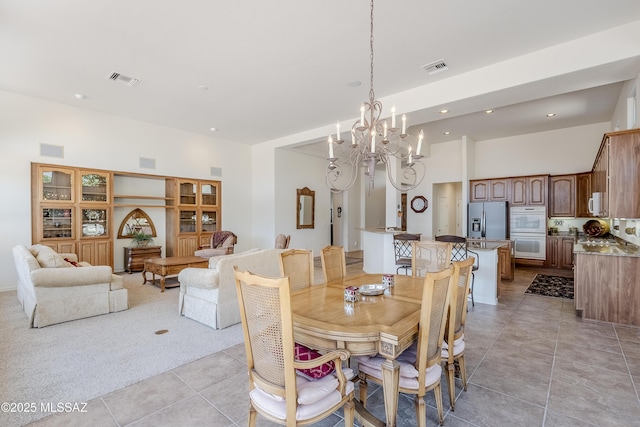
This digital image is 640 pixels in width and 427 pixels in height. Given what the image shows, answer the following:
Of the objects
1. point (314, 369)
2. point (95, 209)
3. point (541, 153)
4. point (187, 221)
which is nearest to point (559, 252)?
point (541, 153)

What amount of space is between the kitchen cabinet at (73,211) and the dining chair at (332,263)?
5.41 metres

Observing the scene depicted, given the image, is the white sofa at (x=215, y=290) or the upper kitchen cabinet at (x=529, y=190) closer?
the white sofa at (x=215, y=290)

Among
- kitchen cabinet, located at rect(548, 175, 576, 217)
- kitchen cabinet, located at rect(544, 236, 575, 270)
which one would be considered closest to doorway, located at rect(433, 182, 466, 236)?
kitchen cabinet, located at rect(544, 236, 575, 270)

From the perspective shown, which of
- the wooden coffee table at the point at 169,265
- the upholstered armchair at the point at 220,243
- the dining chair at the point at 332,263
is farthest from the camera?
the upholstered armchair at the point at 220,243

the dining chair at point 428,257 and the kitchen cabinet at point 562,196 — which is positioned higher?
the kitchen cabinet at point 562,196

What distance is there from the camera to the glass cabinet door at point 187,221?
23.7 ft

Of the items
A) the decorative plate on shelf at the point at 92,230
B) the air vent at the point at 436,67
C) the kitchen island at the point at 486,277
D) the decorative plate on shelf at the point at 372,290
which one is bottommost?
the kitchen island at the point at 486,277

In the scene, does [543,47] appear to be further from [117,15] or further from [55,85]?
[55,85]

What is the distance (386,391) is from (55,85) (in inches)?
246

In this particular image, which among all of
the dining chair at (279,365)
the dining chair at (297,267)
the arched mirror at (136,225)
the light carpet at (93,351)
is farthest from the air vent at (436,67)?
the arched mirror at (136,225)

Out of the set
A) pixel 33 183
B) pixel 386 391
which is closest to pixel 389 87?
pixel 386 391

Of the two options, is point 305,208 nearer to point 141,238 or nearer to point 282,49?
point 141,238

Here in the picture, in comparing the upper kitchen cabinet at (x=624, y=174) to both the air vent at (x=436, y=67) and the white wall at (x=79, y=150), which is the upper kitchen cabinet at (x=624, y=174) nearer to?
the air vent at (x=436, y=67)

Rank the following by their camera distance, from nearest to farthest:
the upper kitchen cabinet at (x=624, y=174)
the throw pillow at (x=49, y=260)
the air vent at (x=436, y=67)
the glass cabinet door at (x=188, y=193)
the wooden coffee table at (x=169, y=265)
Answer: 1. the upper kitchen cabinet at (x=624, y=174)
2. the throw pillow at (x=49, y=260)
3. the air vent at (x=436, y=67)
4. the wooden coffee table at (x=169, y=265)
5. the glass cabinet door at (x=188, y=193)
